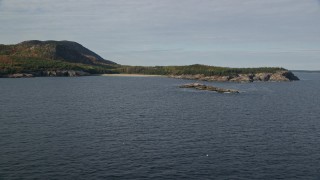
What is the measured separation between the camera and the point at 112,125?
104 meters

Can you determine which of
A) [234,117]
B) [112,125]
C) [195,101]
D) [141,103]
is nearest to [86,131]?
[112,125]

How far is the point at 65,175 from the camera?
2467 inches

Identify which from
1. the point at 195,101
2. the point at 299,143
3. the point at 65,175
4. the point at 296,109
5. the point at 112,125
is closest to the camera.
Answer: the point at 65,175

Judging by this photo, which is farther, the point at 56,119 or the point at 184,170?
the point at 56,119

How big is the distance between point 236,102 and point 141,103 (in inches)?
1585

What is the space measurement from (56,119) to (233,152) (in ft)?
180

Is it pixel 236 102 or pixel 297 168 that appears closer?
pixel 297 168

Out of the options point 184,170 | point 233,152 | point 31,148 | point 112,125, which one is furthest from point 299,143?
point 31,148

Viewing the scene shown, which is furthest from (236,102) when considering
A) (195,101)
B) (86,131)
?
(86,131)

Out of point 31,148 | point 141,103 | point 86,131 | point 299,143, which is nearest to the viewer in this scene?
point 31,148

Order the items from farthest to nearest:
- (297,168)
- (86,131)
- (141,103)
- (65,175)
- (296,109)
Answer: (141,103) < (296,109) < (86,131) < (297,168) < (65,175)

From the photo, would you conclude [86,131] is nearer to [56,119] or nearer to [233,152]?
[56,119]

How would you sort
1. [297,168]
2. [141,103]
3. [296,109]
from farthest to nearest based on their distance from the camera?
[141,103] < [296,109] < [297,168]

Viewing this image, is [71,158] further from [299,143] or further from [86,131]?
[299,143]
